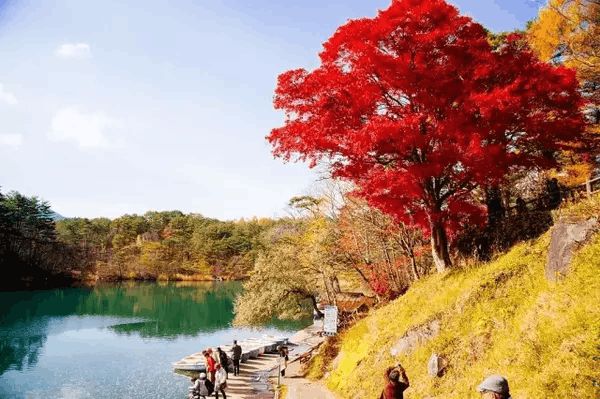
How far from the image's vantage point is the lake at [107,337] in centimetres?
2764

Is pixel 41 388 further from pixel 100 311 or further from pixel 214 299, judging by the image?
pixel 214 299

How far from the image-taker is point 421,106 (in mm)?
12906

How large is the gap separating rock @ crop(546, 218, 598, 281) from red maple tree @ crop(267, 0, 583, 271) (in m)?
2.71

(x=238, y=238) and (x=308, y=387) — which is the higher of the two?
(x=238, y=238)

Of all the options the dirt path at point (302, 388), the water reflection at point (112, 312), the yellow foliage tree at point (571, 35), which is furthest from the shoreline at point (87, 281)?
the yellow foliage tree at point (571, 35)

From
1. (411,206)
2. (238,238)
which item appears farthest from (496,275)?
(238,238)

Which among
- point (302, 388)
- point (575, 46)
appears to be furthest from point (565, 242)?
point (575, 46)

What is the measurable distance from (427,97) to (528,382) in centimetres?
767

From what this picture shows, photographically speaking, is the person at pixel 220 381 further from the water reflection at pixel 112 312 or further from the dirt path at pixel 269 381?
the water reflection at pixel 112 312

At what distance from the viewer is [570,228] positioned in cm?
916

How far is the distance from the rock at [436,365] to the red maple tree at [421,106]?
450cm

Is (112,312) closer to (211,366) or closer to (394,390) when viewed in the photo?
(211,366)

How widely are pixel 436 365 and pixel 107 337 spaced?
43.0 meters

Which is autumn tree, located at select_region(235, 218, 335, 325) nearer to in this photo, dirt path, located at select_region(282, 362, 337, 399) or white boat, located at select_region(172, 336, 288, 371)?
white boat, located at select_region(172, 336, 288, 371)
